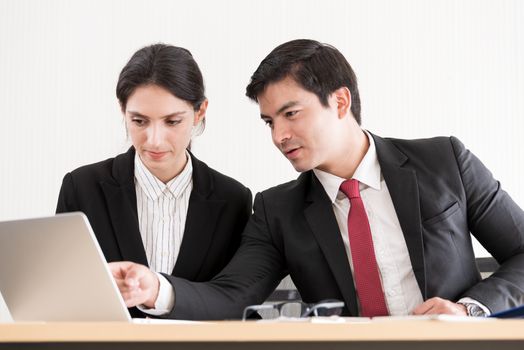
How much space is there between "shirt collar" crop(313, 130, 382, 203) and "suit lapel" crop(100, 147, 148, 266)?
0.51m

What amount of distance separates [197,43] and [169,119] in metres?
1.29

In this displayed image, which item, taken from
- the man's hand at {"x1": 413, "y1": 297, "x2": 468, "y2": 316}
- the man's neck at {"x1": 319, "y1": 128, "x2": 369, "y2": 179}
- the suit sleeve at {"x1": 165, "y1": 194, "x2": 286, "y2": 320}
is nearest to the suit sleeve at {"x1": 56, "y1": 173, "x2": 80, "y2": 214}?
the suit sleeve at {"x1": 165, "y1": 194, "x2": 286, "y2": 320}

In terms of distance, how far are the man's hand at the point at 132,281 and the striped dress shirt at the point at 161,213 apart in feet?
1.73

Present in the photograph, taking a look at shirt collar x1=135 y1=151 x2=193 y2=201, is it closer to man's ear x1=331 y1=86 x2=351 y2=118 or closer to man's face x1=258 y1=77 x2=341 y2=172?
man's face x1=258 y1=77 x2=341 y2=172

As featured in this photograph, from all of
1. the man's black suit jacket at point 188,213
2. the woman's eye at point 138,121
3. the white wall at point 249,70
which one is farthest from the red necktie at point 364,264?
the white wall at point 249,70

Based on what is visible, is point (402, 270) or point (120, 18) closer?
point (402, 270)

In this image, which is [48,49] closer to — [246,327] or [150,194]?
[150,194]

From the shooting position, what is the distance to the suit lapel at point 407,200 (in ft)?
6.15

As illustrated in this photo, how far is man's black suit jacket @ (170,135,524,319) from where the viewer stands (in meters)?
1.88

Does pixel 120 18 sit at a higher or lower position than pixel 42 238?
higher

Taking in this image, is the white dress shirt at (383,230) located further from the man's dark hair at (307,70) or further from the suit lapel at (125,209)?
the suit lapel at (125,209)

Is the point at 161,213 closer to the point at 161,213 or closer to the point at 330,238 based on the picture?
the point at 161,213

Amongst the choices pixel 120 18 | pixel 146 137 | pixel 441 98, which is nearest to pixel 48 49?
pixel 120 18

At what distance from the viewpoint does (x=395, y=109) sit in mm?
3273
